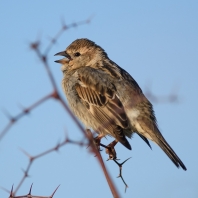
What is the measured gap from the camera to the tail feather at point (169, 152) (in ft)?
19.8

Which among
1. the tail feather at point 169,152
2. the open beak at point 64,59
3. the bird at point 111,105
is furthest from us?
the open beak at point 64,59

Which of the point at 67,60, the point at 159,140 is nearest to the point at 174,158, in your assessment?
the point at 159,140

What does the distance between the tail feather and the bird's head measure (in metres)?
2.30

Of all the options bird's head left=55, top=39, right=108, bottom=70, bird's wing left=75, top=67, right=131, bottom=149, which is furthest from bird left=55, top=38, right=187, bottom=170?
bird's head left=55, top=39, right=108, bottom=70

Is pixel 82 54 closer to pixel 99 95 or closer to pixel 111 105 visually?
pixel 99 95

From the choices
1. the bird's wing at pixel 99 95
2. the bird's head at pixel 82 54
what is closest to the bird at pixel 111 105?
the bird's wing at pixel 99 95

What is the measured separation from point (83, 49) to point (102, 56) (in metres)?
0.38

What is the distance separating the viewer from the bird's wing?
676cm

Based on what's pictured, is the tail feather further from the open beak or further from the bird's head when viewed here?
the open beak

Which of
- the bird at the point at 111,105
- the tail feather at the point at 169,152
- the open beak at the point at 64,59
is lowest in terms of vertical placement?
the tail feather at the point at 169,152

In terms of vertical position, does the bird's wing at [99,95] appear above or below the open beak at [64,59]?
below

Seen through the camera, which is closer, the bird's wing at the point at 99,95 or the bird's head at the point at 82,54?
the bird's wing at the point at 99,95

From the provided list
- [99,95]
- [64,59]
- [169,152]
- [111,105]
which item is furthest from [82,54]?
[169,152]

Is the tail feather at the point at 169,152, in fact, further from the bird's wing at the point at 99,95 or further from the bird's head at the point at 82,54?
the bird's head at the point at 82,54
